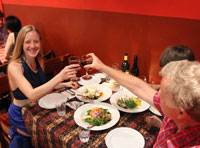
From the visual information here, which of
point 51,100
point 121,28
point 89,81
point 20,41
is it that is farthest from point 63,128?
point 121,28

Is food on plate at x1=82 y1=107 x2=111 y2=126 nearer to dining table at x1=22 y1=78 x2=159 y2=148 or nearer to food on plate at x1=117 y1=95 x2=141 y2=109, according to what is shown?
dining table at x1=22 y1=78 x2=159 y2=148

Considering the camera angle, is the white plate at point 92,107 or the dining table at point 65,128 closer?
the dining table at point 65,128

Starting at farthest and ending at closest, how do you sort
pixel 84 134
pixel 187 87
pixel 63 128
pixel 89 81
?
pixel 89 81 < pixel 63 128 < pixel 84 134 < pixel 187 87

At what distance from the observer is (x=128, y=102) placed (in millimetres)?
1637

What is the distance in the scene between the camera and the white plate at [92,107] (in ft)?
4.50

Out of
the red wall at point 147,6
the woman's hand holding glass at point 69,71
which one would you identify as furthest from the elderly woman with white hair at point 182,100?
the red wall at point 147,6

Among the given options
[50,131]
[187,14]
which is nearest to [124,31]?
[187,14]

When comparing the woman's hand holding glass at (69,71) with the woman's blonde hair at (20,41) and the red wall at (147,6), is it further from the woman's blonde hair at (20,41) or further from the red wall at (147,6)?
the red wall at (147,6)

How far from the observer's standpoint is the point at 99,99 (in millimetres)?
1765

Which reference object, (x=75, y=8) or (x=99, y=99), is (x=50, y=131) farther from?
(x=75, y=8)

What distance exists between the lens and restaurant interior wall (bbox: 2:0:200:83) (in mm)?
1994

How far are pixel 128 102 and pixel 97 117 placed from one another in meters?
0.35

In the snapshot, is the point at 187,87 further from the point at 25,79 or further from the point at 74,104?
the point at 25,79

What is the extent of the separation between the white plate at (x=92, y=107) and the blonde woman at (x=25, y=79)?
1.07ft
